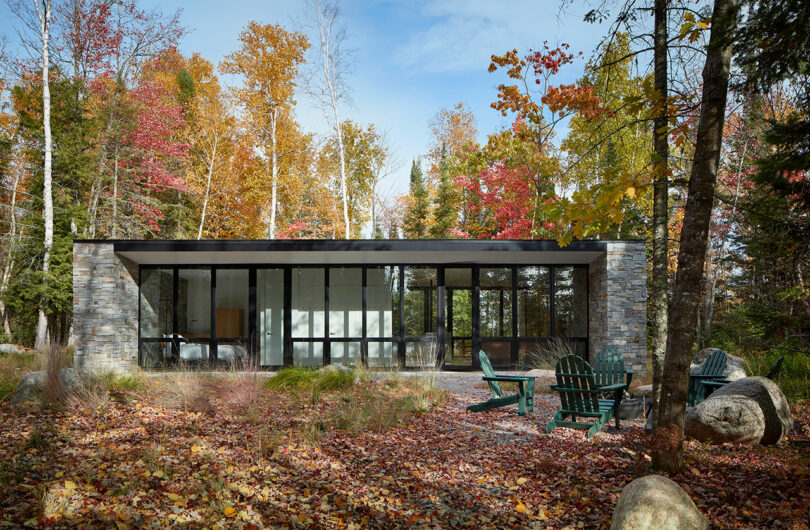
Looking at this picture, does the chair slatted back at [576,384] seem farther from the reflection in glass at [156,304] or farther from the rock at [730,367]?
the reflection in glass at [156,304]

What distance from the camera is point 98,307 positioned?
10.6 meters

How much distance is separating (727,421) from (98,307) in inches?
419

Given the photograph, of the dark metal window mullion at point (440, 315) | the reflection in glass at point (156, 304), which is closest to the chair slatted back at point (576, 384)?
the dark metal window mullion at point (440, 315)

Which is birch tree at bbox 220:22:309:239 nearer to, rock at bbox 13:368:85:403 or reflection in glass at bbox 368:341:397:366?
reflection in glass at bbox 368:341:397:366

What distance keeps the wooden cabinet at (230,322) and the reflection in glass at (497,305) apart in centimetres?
530

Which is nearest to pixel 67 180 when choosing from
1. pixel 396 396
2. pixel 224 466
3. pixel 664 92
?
pixel 396 396

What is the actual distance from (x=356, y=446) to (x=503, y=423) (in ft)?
6.81

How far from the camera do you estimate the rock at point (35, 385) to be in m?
6.50

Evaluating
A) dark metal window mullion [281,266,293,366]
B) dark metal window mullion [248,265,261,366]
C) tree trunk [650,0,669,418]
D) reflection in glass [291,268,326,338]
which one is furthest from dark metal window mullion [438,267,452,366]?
tree trunk [650,0,669,418]

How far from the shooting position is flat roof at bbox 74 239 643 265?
401 inches

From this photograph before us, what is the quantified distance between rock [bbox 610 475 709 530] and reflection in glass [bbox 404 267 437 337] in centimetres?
871

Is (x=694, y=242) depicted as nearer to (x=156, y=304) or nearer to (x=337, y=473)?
(x=337, y=473)

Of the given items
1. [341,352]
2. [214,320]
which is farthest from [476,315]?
[214,320]

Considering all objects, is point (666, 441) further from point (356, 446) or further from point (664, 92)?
point (664, 92)
